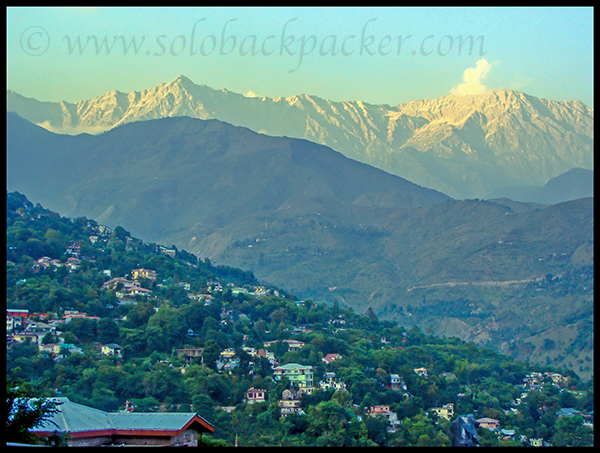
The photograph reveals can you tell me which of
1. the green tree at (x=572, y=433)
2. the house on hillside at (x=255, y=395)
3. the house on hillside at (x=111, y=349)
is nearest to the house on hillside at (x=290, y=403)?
the house on hillside at (x=255, y=395)

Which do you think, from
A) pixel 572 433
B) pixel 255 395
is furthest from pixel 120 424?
pixel 572 433

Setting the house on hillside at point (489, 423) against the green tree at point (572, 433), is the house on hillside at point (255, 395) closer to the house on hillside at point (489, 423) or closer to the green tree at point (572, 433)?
the house on hillside at point (489, 423)

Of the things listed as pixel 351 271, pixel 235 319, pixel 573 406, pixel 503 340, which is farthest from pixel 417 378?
pixel 351 271

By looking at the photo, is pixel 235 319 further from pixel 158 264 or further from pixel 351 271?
pixel 351 271

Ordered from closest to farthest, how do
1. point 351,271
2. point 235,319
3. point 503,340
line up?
point 235,319, point 503,340, point 351,271
